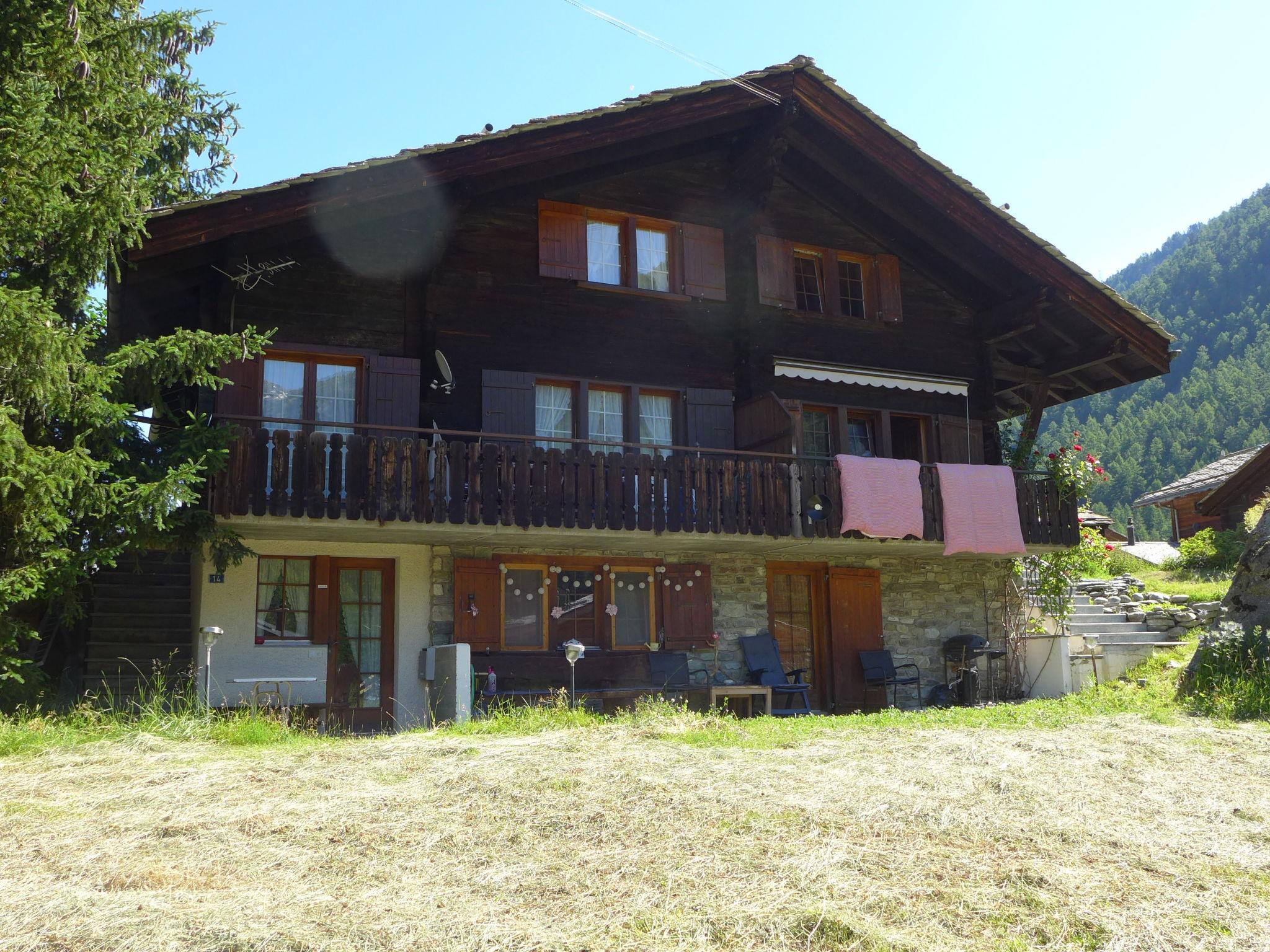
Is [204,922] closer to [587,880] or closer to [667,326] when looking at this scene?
[587,880]

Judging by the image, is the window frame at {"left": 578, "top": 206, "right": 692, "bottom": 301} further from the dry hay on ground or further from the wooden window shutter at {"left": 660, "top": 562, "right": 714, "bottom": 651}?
the dry hay on ground

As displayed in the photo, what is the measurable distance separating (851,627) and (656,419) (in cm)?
369

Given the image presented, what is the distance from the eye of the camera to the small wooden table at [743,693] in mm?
12086

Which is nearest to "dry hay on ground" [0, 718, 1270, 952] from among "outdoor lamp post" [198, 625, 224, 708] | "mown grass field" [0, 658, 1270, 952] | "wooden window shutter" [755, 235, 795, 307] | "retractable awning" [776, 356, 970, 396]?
"mown grass field" [0, 658, 1270, 952]

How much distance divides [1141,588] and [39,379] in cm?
1928

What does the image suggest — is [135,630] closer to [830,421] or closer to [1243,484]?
[830,421]

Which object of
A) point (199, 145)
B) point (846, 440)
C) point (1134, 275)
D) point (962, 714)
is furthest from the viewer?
point (1134, 275)

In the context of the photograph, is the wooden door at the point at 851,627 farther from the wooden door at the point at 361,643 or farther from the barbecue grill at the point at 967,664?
the wooden door at the point at 361,643

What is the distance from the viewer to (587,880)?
17.1ft

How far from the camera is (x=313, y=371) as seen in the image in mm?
12539

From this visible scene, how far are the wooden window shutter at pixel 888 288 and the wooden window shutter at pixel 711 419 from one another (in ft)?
9.31

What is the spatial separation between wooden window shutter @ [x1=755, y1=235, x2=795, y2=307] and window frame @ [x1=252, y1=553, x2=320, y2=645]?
667 centimetres

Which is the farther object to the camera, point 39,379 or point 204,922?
point 39,379

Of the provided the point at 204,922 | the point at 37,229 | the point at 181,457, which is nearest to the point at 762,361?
the point at 181,457
